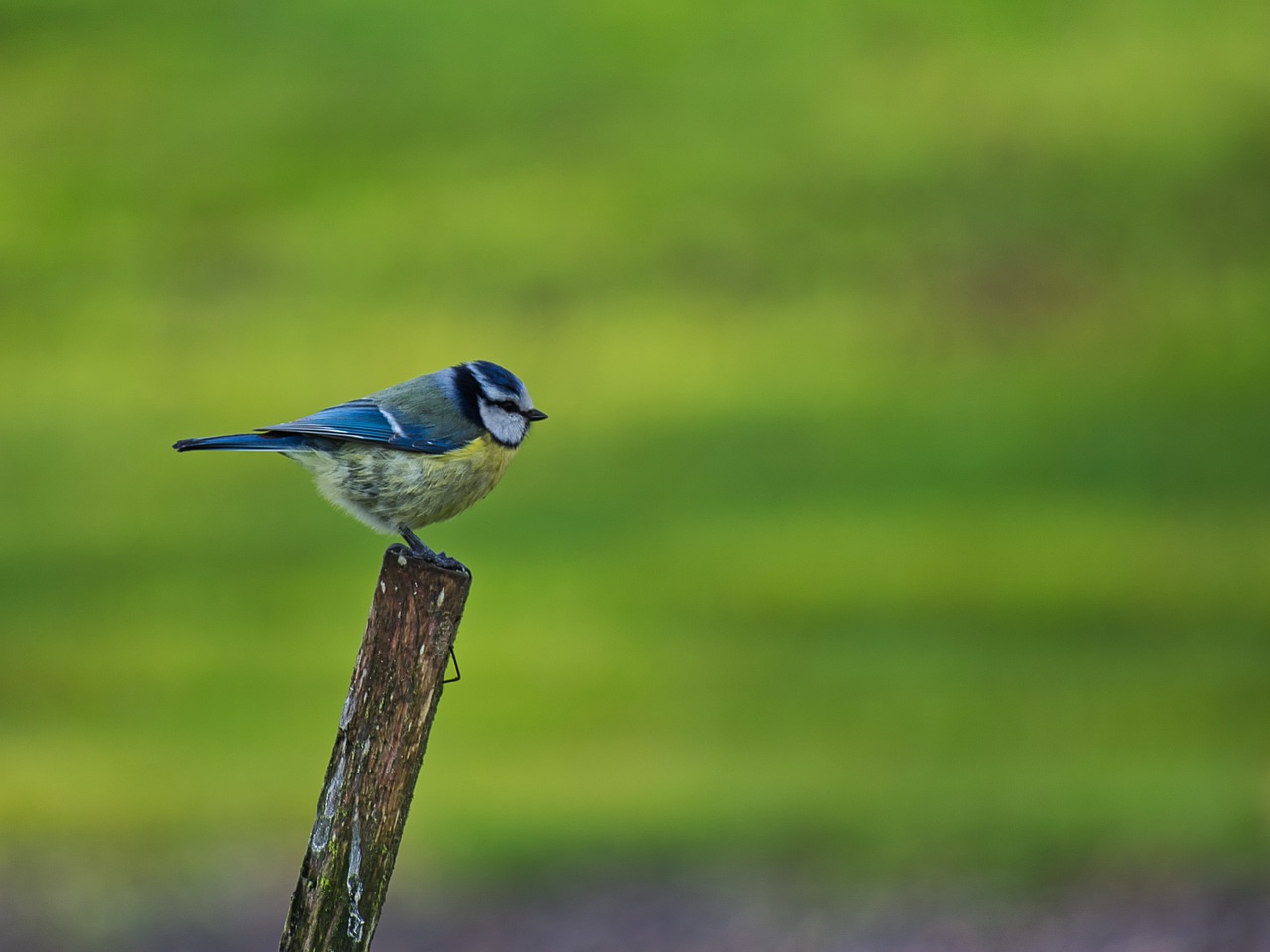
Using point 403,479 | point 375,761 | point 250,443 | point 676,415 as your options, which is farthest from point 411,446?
point 676,415

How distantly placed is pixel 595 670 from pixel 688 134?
18.7ft

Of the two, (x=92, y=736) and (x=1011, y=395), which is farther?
(x=1011, y=395)

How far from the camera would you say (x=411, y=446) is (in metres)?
4.94

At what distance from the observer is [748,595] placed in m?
11.1

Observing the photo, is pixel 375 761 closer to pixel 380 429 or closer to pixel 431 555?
pixel 431 555

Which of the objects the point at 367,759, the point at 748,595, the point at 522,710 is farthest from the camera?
the point at 748,595

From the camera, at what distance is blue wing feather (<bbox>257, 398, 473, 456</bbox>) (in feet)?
16.1

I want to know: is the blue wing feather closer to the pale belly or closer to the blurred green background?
the pale belly

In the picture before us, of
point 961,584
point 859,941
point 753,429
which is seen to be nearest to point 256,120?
point 753,429

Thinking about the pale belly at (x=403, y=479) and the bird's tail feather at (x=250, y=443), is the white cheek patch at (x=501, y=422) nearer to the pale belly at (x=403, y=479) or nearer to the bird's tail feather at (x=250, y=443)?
the pale belly at (x=403, y=479)

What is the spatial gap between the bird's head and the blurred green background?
160 inches

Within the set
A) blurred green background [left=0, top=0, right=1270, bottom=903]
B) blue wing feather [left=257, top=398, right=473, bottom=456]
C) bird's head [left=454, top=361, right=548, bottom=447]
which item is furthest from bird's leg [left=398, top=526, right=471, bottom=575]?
blurred green background [left=0, top=0, right=1270, bottom=903]

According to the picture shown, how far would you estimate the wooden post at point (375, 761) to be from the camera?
381 centimetres

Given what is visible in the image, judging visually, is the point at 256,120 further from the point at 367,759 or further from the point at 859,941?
the point at 367,759
